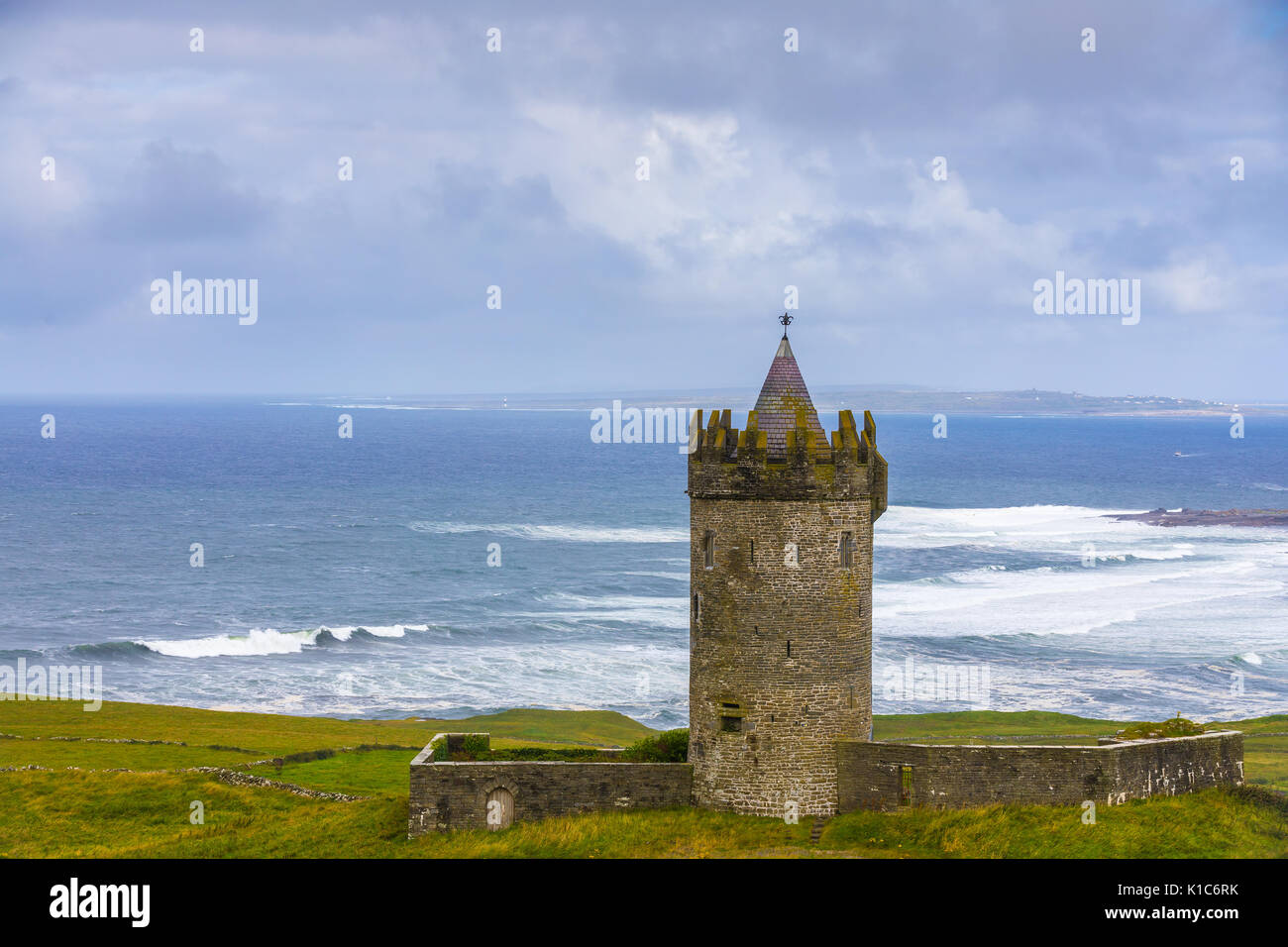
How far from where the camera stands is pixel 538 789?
28172 millimetres

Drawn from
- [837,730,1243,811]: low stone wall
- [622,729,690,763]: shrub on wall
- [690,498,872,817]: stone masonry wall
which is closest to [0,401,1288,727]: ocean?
[622,729,690,763]: shrub on wall

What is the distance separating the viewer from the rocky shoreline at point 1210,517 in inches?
5212

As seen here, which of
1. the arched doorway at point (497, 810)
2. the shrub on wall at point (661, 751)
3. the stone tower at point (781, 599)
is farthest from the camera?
the shrub on wall at point (661, 751)

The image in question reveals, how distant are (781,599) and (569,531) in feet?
353

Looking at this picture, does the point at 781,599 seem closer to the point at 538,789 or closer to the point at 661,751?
the point at 661,751

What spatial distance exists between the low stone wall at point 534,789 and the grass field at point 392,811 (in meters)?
0.40

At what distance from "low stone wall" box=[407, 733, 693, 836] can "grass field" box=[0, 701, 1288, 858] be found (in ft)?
1.32

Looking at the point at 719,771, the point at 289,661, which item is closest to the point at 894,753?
the point at 719,771

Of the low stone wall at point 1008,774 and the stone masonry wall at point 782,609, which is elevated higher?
the stone masonry wall at point 782,609

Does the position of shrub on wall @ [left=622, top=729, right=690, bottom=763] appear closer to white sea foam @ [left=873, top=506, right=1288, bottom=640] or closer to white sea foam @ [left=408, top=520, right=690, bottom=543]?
white sea foam @ [left=873, top=506, right=1288, bottom=640]

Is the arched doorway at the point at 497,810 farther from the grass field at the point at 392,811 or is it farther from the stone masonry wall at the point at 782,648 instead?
the stone masonry wall at the point at 782,648

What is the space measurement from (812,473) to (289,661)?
53998 millimetres

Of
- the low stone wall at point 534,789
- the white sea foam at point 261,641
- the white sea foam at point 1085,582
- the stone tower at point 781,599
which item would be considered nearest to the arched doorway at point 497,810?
the low stone wall at point 534,789

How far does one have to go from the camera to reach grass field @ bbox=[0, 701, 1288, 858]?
84.4 ft
